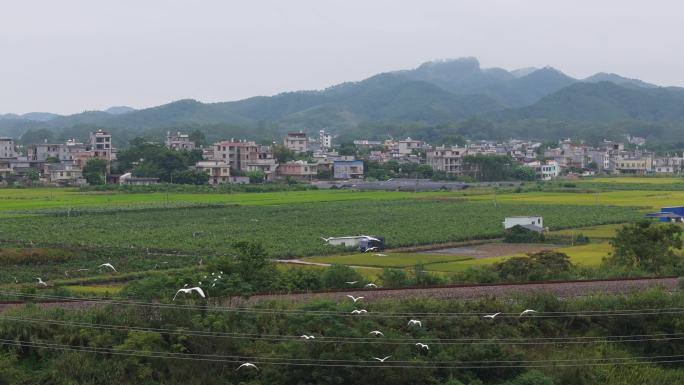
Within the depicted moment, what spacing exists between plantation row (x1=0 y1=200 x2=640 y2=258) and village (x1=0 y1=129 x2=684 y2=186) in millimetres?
20446

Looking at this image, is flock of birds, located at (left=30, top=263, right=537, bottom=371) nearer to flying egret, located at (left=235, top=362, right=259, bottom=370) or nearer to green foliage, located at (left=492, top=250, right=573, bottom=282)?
flying egret, located at (left=235, top=362, right=259, bottom=370)

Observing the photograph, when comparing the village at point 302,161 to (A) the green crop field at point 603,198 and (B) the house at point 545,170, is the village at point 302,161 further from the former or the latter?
(A) the green crop field at point 603,198

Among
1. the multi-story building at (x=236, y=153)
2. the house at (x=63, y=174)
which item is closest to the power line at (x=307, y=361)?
the house at (x=63, y=174)

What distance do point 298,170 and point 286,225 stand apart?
1250 inches

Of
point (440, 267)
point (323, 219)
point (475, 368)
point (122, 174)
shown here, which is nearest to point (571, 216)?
point (323, 219)

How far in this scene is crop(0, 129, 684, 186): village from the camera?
186 feet

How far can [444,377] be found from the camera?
479 inches

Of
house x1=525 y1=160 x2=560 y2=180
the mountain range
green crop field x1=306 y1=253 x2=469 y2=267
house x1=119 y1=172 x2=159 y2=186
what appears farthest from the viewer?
the mountain range

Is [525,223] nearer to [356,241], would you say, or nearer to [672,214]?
[672,214]

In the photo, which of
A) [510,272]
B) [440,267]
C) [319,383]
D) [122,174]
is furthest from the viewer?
[122,174]

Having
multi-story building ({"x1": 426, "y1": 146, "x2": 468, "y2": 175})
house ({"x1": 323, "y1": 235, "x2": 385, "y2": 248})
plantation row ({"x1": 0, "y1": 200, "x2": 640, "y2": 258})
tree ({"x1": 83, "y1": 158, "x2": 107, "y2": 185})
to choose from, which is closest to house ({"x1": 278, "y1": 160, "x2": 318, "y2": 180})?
multi-story building ({"x1": 426, "y1": 146, "x2": 468, "y2": 175})

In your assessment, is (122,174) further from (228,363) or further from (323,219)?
(228,363)

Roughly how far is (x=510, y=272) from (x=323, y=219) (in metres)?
15.3

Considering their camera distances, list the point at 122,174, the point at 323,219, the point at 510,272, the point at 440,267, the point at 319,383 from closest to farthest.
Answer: the point at 319,383
the point at 510,272
the point at 440,267
the point at 323,219
the point at 122,174
